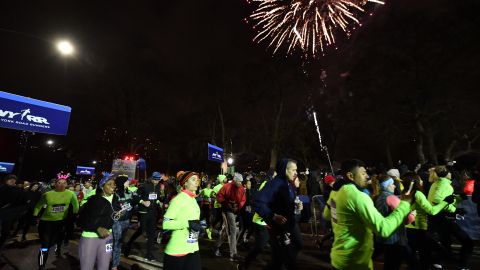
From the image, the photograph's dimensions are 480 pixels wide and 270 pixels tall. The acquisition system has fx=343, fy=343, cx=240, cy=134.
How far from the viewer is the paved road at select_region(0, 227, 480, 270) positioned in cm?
746

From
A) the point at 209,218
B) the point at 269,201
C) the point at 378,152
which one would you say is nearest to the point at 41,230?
the point at 269,201

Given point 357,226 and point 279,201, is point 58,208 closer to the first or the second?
point 279,201

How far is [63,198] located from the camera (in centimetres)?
749

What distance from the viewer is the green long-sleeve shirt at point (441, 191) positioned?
6.21 metres

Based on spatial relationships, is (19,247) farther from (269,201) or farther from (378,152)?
(378,152)

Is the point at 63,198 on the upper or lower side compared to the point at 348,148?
lower

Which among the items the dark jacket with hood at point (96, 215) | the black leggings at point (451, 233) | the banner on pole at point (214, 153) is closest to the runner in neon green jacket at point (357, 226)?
the dark jacket with hood at point (96, 215)

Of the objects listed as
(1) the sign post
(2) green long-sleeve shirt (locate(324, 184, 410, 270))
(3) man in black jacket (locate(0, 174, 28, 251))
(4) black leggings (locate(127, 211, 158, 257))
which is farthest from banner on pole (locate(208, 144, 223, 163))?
(2) green long-sleeve shirt (locate(324, 184, 410, 270))

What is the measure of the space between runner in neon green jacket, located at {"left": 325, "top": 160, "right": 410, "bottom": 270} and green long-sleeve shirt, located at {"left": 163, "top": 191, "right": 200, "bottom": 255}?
1.84 meters

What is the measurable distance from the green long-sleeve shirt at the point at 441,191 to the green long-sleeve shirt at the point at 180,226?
4.56 metres

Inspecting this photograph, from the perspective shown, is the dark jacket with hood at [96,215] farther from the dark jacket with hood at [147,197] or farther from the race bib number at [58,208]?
the dark jacket with hood at [147,197]

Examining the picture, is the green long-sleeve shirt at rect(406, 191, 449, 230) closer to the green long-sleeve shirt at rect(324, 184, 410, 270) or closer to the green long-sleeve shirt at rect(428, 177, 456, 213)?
the green long-sleeve shirt at rect(428, 177, 456, 213)

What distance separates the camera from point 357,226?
10.5ft

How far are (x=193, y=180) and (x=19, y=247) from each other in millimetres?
8484
